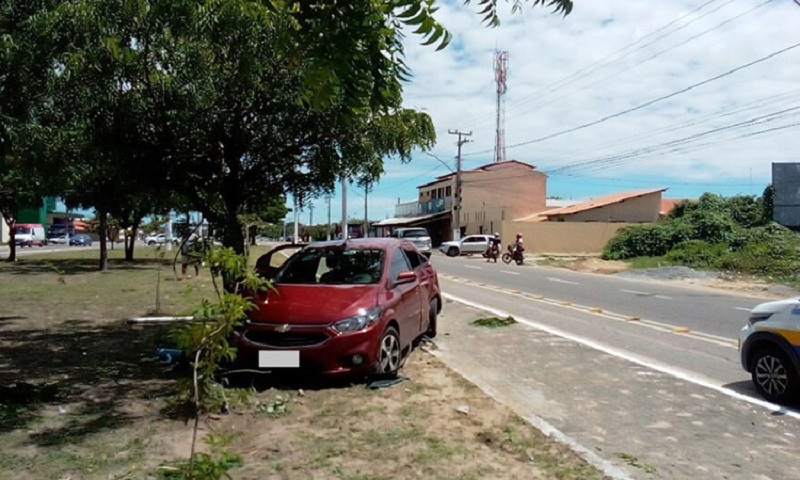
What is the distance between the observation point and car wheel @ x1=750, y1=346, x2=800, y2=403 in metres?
6.41

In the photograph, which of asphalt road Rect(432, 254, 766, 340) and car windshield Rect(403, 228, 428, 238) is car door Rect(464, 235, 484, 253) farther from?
asphalt road Rect(432, 254, 766, 340)

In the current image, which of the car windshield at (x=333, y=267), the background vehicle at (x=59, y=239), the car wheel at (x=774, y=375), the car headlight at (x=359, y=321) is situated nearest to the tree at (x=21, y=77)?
the car windshield at (x=333, y=267)

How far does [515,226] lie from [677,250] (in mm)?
16176

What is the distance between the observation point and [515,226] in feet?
161

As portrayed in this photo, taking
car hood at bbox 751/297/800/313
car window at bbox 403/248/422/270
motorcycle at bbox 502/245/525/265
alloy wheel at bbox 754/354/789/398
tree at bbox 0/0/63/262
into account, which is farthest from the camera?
motorcycle at bbox 502/245/525/265

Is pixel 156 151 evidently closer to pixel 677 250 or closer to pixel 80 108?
pixel 80 108

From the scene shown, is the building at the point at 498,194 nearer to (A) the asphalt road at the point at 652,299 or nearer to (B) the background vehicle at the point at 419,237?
(B) the background vehicle at the point at 419,237

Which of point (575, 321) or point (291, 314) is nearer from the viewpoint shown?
point (291, 314)

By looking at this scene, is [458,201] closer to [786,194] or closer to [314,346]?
[786,194]

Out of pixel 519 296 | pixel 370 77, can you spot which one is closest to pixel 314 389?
pixel 370 77

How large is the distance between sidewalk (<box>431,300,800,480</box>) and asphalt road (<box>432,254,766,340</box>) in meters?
4.15

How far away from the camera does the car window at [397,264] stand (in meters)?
8.03

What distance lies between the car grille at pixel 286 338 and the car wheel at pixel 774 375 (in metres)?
4.45

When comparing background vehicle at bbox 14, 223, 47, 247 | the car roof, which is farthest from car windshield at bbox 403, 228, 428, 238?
background vehicle at bbox 14, 223, 47, 247
